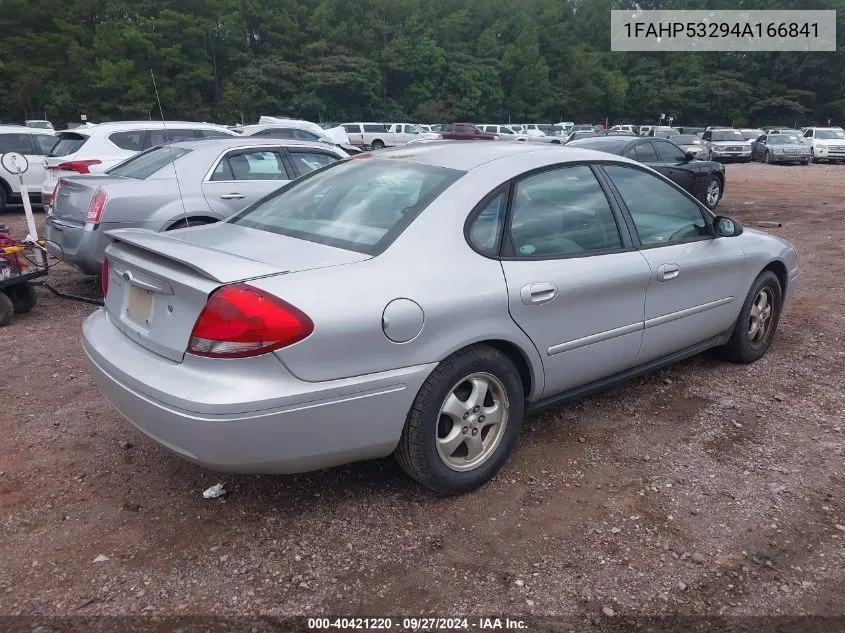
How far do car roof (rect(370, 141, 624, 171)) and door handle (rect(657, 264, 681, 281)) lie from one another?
2.35 ft

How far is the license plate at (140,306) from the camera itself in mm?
2929

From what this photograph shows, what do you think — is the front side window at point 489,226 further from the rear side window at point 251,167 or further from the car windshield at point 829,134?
the car windshield at point 829,134

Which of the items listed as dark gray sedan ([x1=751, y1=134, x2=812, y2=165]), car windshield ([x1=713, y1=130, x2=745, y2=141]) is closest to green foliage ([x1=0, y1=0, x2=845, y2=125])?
car windshield ([x1=713, y1=130, x2=745, y2=141])

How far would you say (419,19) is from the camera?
6638 centimetres

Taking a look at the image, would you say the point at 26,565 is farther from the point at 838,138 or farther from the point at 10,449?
the point at 838,138

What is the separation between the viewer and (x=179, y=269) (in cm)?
279

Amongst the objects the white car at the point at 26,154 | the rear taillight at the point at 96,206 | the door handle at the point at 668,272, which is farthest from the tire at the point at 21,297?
the white car at the point at 26,154

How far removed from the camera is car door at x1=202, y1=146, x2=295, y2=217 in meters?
6.69

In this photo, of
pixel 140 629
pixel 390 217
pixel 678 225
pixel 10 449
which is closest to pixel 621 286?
pixel 678 225

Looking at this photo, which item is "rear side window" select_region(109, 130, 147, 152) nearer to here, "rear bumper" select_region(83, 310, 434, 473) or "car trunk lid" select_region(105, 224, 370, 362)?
"car trunk lid" select_region(105, 224, 370, 362)

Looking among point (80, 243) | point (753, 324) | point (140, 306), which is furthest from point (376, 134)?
point (140, 306)

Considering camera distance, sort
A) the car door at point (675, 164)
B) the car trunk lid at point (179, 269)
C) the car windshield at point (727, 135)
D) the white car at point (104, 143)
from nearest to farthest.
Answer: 1. the car trunk lid at point (179, 269)
2. the white car at point (104, 143)
3. the car door at point (675, 164)
4. the car windshield at point (727, 135)

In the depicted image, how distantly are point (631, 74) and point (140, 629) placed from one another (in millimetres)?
80510

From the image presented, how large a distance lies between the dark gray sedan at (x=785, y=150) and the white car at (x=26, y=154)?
27.6m
